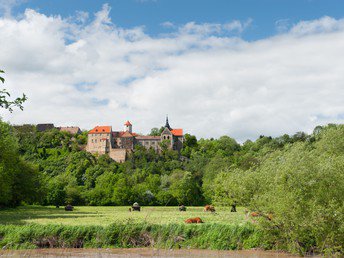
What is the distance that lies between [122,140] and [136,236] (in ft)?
443

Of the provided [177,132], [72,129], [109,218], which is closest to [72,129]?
[72,129]

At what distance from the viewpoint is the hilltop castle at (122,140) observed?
155325mm

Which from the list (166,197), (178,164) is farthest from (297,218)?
(178,164)

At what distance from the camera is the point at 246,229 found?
24.5 metres

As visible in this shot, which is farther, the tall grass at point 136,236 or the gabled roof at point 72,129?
the gabled roof at point 72,129

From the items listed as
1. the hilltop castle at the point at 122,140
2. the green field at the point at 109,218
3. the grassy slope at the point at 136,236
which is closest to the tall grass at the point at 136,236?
the grassy slope at the point at 136,236

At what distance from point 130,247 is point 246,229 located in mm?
6449

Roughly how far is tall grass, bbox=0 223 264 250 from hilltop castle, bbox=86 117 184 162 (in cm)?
12622

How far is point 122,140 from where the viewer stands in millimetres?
158500

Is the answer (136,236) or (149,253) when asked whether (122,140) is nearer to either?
(136,236)

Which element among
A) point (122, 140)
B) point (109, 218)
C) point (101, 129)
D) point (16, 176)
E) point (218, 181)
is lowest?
point (109, 218)

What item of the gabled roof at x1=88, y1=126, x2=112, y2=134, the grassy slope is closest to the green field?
the grassy slope

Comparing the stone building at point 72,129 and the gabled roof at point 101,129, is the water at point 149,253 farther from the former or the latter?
the stone building at point 72,129

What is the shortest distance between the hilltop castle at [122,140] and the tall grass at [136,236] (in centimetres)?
12622
